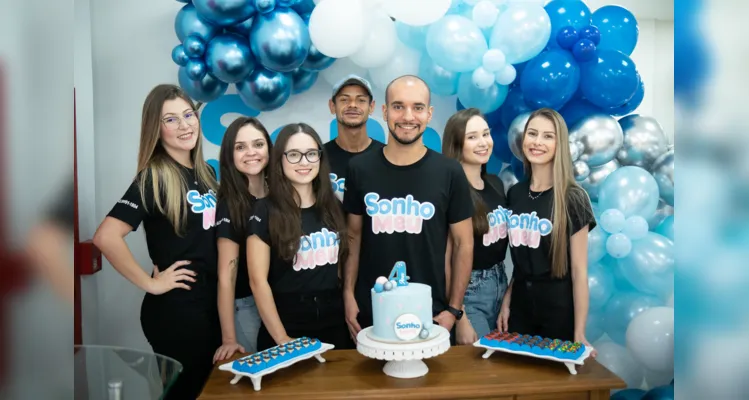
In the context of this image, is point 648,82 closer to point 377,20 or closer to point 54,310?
point 377,20

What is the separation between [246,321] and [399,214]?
879mm

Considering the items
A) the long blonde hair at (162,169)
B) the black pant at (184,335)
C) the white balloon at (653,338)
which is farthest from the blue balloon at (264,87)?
the white balloon at (653,338)

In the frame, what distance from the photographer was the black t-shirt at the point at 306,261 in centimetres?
245

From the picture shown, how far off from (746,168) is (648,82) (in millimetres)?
4645

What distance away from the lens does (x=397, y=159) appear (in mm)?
2717

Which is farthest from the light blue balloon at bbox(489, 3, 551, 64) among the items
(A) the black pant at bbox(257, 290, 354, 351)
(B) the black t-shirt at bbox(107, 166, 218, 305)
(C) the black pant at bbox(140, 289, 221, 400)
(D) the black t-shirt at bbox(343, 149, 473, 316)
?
(C) the black pant at bbox(140, 289, 221, 400)

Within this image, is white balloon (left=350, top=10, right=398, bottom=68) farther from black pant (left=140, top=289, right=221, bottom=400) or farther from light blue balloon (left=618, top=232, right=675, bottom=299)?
light blue balloon (left=618, top=232, right=675, bottom=299)

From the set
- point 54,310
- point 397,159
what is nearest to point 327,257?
point 397,159

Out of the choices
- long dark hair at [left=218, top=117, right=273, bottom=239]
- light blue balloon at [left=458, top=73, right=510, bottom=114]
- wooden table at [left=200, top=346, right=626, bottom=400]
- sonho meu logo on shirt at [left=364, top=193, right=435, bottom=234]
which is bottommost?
wooden table at [left=200, top=346, right=626, bottom=400]

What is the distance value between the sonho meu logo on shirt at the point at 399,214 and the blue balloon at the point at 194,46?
122cm

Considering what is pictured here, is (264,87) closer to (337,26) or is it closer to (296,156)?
(337,26)

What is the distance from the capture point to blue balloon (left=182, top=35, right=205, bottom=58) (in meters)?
2.98

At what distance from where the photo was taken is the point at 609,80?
3082 mm

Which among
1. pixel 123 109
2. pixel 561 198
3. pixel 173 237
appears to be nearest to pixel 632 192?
pixel 561 198
